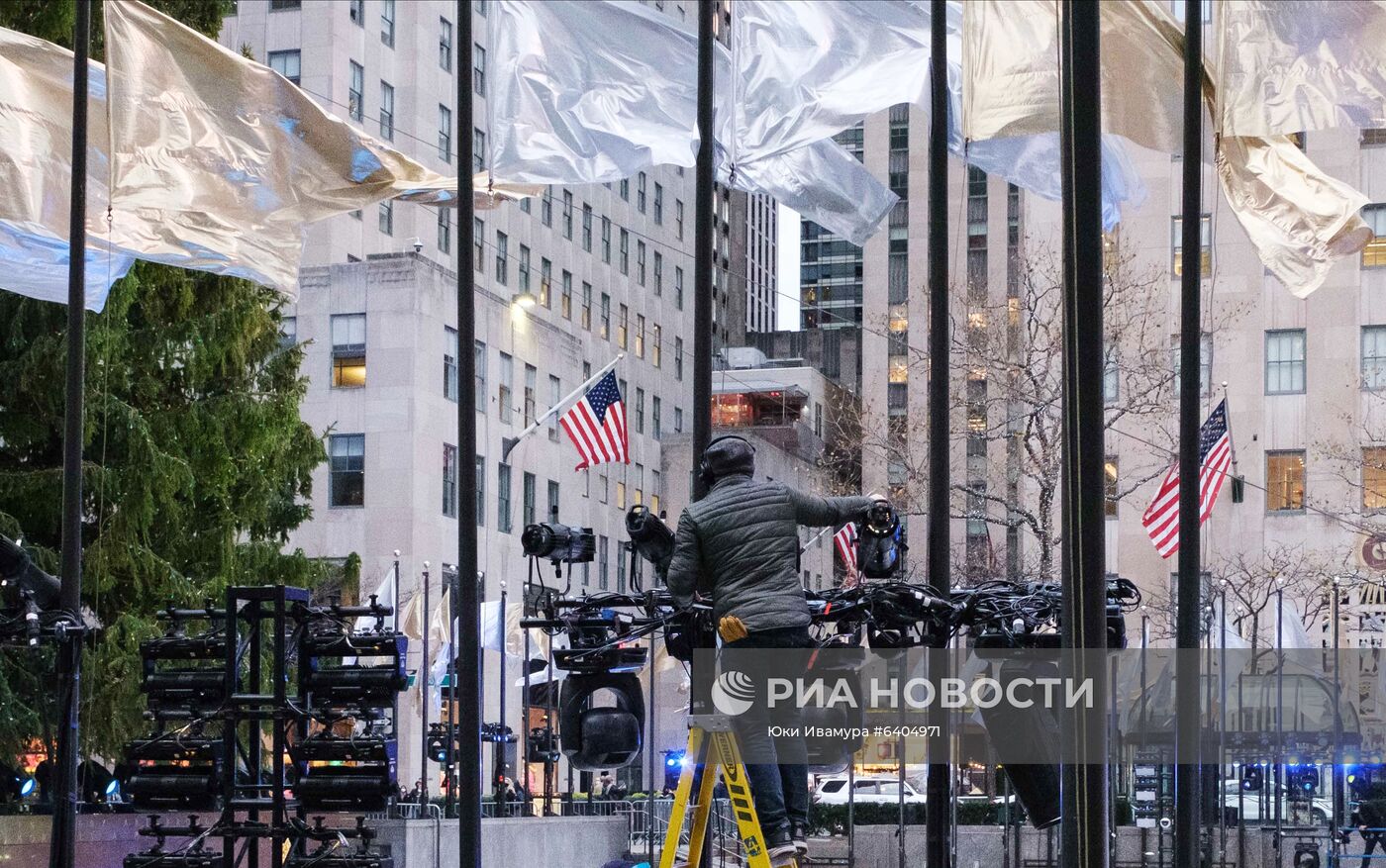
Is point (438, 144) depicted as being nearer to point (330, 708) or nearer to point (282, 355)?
point (282, 355)

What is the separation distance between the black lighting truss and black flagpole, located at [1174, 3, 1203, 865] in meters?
5.29

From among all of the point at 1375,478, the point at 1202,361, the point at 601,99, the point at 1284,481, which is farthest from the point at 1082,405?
the point at 1284,481

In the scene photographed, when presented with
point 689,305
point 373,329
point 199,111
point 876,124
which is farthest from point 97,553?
point 689,305

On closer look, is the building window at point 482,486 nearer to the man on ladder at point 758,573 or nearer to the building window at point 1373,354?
the building window at point 1373,354

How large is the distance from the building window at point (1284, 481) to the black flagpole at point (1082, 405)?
45526 millimetres

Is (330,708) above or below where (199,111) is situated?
below

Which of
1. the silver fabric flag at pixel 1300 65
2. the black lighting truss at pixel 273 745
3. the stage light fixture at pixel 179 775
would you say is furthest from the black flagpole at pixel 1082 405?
the stage light fixture at pixel 179 775

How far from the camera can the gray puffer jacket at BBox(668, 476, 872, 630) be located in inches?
375

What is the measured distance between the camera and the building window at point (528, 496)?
218ft

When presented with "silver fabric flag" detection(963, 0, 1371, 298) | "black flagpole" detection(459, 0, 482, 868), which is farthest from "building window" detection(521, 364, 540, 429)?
"black flagpole" detection(459, 0, 482, 868)

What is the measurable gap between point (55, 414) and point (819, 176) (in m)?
12.3

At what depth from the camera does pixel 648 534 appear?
10.6m

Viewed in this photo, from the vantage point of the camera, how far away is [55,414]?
2394cm

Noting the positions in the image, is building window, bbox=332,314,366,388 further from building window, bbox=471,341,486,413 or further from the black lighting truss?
the black lighting truss
